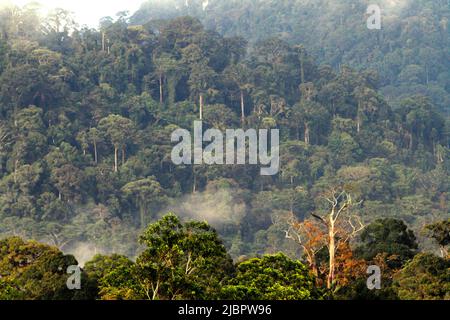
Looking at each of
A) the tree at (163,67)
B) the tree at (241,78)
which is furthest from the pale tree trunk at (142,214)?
the tree at (241,78)

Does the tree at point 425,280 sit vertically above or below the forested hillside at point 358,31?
below

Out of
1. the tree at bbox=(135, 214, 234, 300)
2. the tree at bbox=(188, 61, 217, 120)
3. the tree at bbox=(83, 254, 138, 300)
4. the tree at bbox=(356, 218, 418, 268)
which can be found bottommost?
the tree at bbox=(356, 218, 418, 268)

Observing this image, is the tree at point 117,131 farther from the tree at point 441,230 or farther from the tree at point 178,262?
the tree at point 178,262

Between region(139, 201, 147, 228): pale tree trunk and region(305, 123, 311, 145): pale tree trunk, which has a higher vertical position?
region(305, 123, 311, 145): pale tree trunk

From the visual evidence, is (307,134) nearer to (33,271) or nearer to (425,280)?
(425,280)

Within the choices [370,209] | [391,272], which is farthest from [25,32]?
[391,272]

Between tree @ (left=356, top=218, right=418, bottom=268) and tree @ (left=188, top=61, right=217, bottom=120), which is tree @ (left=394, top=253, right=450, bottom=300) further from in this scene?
tree @ (left=188, top=61, right=217, bottom=120)

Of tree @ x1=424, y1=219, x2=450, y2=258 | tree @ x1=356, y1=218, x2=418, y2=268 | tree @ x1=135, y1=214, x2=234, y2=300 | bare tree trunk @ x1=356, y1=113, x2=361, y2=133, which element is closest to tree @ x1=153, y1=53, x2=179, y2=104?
bare tree trunk @ x1=356, y1=113, x2=361, y2=133

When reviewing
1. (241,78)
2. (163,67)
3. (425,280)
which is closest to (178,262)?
(425,280)
